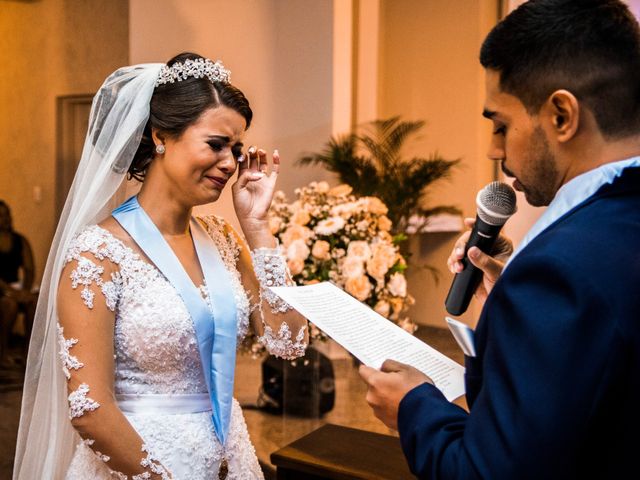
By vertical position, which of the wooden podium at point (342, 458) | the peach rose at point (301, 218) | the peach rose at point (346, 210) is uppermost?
the peach rose at point (346, 210)

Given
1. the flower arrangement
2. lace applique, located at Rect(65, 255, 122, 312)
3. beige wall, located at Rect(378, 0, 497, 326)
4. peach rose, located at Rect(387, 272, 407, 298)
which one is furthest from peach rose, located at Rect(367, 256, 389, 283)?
beige wall, located at Rect(378, 0, 497, 326)

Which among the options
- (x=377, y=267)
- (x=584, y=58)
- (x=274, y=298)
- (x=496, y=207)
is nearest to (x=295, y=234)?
(x=377, y=267)

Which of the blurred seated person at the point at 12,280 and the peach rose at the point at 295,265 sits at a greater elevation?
the peach rose at the point at 295,265

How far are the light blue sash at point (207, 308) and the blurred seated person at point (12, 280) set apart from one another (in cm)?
217

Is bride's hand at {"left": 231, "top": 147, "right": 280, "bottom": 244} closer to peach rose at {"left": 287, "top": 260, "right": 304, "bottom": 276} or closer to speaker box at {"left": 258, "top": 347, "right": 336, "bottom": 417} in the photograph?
peach rose at {"left": 287, "top": 260, "right": 304, "bottom": 276}

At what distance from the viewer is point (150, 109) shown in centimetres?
209

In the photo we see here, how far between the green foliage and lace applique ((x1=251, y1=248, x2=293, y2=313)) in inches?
107

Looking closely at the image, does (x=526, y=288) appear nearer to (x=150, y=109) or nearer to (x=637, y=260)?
(x=637, y=260)

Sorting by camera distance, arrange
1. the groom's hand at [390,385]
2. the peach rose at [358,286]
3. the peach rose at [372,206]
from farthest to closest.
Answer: the peach rose at [372,206] < the peach rose at [358,286] < the groom's hand at [390,385]

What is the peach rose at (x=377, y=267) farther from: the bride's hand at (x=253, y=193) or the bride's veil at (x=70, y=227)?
the bride's veil at (x=70, y=227)

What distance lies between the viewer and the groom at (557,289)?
0.95 metres

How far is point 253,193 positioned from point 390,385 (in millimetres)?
1196

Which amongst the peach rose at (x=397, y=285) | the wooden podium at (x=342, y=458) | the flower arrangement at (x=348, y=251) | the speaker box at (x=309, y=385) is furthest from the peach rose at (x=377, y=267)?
the wooden podium at (x=342, y=458)

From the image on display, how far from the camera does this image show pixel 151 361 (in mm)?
1947
